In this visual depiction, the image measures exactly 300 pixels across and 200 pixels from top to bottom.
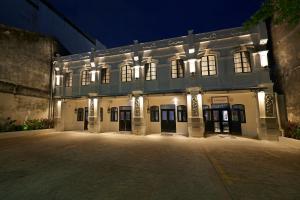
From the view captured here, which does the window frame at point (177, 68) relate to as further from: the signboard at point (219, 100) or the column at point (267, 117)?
the column at point (267, 117)

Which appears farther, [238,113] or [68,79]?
[68,79]

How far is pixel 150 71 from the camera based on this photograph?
47.4 ft

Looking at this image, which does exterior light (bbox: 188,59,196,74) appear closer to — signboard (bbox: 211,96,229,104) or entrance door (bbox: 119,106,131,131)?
signboard (bbox: 211,96,229,104)

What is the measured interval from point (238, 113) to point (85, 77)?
15617 millimetres

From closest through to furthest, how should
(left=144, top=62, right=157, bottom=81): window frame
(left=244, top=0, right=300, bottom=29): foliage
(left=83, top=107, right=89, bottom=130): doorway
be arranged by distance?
(left=244, top=0, right=300, bottom=29): foliage
(left=144, top=62, right=157, bottom=81): window frame
(left=83, top=107, right=89, bottom=130): doorway

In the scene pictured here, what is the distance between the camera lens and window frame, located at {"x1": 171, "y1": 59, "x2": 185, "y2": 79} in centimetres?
1345

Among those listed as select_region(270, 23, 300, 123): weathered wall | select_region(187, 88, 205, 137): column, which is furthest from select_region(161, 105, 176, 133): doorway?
select_region(270, 23, 300, 123): weathered wall

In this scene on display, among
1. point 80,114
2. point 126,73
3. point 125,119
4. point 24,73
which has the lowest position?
point 125,119

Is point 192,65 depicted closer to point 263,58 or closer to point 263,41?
point 263,58

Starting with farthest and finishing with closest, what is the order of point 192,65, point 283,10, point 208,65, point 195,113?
point 208,65, point 192,65, point 195,113, point 283,10

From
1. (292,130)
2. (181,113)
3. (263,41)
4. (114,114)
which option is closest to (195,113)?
(181,113)

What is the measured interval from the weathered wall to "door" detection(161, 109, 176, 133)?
8.76m

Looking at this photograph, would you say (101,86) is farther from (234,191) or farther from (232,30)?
(234,191)

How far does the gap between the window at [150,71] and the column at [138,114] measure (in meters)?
1.74
